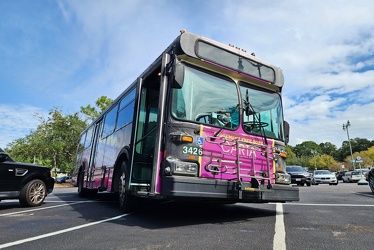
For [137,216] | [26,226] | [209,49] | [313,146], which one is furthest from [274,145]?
[313,146]

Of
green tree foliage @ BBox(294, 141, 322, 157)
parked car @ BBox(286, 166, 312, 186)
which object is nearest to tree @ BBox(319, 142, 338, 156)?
green tree foliage @ BBox(294, 141, 322, 157)

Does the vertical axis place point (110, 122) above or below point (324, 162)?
below

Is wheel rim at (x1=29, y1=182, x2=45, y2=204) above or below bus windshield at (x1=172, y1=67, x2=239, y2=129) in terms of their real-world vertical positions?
below

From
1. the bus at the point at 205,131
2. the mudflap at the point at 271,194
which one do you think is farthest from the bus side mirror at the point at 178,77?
the mudflap at the point at 271,194

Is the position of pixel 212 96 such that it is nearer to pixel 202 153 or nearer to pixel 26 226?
pixel 202 153

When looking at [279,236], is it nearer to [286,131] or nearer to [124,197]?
[286,131]

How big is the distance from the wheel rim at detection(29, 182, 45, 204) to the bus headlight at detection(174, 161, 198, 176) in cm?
560

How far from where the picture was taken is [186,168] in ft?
16.0

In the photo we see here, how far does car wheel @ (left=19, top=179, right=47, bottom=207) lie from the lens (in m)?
8.10

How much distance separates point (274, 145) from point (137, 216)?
127 inches

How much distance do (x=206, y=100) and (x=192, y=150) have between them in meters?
1.02

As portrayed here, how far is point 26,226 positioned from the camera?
5195 millimetres

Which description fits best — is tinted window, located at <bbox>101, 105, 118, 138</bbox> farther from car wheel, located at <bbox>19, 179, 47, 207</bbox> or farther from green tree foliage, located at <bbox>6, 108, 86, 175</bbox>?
green tree foliage, located at <bbox>6, 108, 86, 175</bbox>

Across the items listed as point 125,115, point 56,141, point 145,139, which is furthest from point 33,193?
point 56,141
